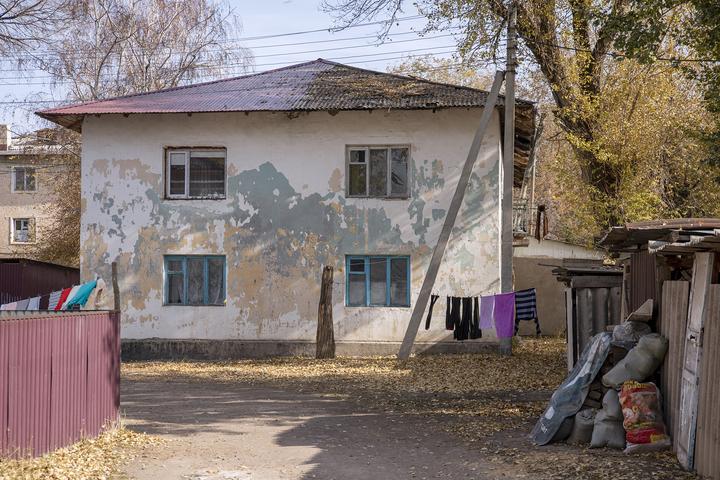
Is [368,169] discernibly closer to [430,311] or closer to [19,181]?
[430,311]

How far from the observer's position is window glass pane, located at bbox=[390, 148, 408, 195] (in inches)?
858

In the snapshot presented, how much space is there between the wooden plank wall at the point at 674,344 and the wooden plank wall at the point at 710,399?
963 mm

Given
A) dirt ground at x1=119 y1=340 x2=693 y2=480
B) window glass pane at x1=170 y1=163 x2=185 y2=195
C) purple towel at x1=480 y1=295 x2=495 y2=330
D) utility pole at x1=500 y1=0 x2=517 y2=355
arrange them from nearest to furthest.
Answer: dirt ground at x1=119 y1=340 x2=693 y2=480, purple towel at x1=480 y1=295 x2=495 y2=330, utility pole at x1=500 y1=0 x2=517 y2=355, window glass pane at x1=170 y1=163 x2=185 y2=195

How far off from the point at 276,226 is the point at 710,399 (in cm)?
1515

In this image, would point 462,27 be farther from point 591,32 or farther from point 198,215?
point 198,215

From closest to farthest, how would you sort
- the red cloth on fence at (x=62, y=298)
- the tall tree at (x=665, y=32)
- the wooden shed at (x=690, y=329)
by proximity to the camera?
the wooden shed at (x=690, y=329)
the tall tree at (x=665, y=32)
the red cloth on fence at (x=62, y=298)

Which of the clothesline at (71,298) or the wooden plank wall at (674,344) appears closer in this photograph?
the wooden plank wall at (674,344)

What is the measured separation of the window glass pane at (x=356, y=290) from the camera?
71.5 feet

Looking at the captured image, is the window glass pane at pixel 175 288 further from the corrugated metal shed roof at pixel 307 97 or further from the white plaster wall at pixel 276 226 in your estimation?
the corrugated metal shed roof at pixel 307 97

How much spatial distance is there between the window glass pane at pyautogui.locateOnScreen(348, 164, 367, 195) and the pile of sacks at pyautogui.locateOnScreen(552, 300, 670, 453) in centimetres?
1197

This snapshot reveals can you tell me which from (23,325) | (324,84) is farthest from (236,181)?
(23,325)

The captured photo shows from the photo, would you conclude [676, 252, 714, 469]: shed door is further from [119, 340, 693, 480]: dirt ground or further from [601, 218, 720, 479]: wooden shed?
[119, 340, 693, 480]: dirt ground

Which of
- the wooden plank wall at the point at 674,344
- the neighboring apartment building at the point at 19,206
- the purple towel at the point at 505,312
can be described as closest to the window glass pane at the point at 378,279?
the purple towel at the point at 505,312

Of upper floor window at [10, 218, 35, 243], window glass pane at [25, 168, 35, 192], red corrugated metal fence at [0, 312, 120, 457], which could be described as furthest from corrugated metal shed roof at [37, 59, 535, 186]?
upper floor window at [10, 218, 35, 243]
